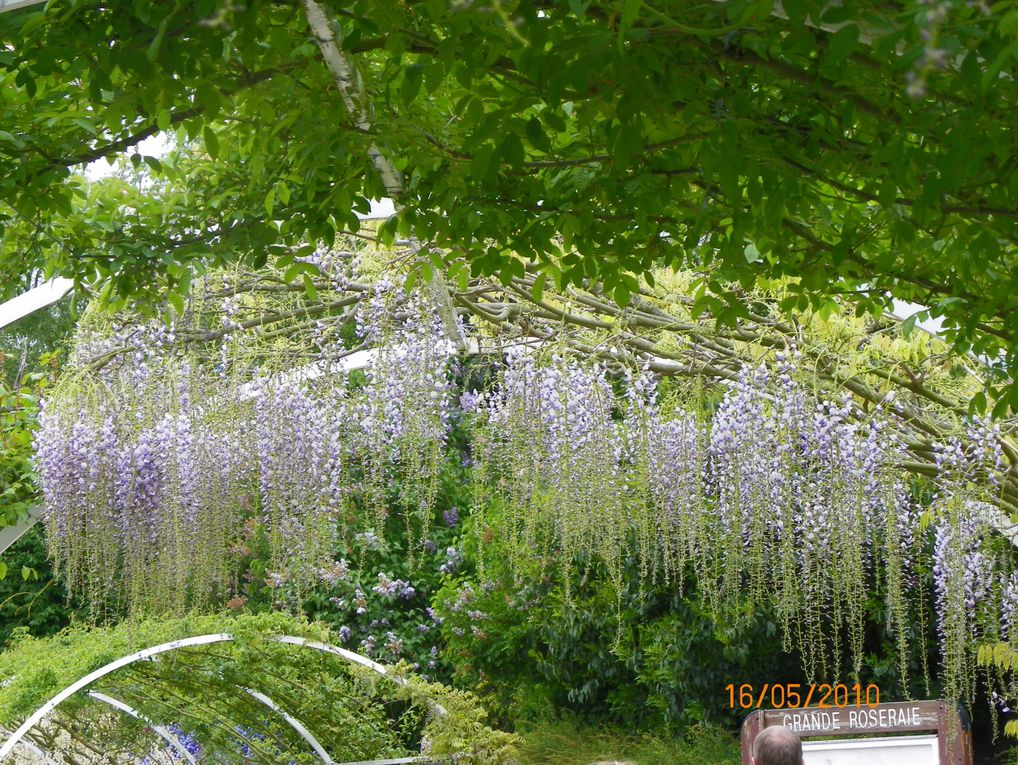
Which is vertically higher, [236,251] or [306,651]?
[236,251]

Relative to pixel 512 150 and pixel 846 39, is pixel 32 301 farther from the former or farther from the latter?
pixel 846 39

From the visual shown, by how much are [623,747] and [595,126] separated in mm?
4613

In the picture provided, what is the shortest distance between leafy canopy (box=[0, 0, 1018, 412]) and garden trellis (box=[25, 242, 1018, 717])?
1234mm

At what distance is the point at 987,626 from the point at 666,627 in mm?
1973

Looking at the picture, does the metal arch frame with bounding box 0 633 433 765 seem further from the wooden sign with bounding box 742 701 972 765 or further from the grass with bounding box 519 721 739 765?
the wooden sign with bounding box 742 701 972 765

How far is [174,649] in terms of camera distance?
4859 millimetres

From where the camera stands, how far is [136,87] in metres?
2.24

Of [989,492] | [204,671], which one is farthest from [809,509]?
[204,671]

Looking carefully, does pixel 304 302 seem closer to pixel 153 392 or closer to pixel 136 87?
pixel 153 392

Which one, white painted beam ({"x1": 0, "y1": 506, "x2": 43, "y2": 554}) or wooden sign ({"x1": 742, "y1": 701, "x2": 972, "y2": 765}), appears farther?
white painted beam ({"x1": 0, "y1": 506, "x2": 43, "y2": 554})

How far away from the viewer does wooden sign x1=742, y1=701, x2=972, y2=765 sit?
4.44 metres

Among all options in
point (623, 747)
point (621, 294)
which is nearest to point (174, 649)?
point (623, 747)
